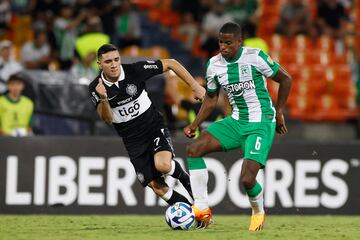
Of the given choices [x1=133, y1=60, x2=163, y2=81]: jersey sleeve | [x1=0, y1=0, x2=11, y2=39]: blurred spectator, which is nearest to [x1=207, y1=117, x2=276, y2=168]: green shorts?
[x1=133, y1=60, x2=163, y2=81]: jersey sleeve

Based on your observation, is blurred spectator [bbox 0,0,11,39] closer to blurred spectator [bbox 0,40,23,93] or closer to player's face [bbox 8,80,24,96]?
blurred spectator [bbox 0,40,23,93]

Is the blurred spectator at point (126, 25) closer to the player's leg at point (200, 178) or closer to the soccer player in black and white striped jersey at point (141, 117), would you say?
the soccer player in black and white striped jersey at point (141, 117)

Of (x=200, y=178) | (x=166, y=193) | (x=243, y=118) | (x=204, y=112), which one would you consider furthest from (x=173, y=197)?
(x=243, y=118)

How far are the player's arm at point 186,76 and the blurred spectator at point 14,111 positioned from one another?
4419 mm

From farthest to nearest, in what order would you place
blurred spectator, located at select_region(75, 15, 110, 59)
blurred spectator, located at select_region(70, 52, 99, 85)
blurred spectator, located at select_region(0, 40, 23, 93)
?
blurred spectator, located at select_region(0, 40, 23, 93)
blurred spectator, located at select_region(75, 15, 110, 59)
blurred spectator, located at select_region(70, 52, 99, 85)

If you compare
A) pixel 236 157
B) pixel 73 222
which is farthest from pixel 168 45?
pixel 73 222

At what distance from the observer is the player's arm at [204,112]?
10398mm

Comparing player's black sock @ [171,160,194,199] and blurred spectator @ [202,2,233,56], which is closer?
player's black sock @ [171,160,194,199]

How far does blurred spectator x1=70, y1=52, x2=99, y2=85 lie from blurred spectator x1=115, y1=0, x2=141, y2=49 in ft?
9.10

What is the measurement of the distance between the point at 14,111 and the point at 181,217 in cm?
512

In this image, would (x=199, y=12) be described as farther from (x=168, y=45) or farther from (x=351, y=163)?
(x=351, y=163)

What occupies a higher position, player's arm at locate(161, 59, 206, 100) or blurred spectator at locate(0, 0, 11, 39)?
blurred spectator at locate(0, 0, 11, 39)

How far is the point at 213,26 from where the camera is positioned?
19438 millimetres

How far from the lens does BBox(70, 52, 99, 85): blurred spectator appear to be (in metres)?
15.9
